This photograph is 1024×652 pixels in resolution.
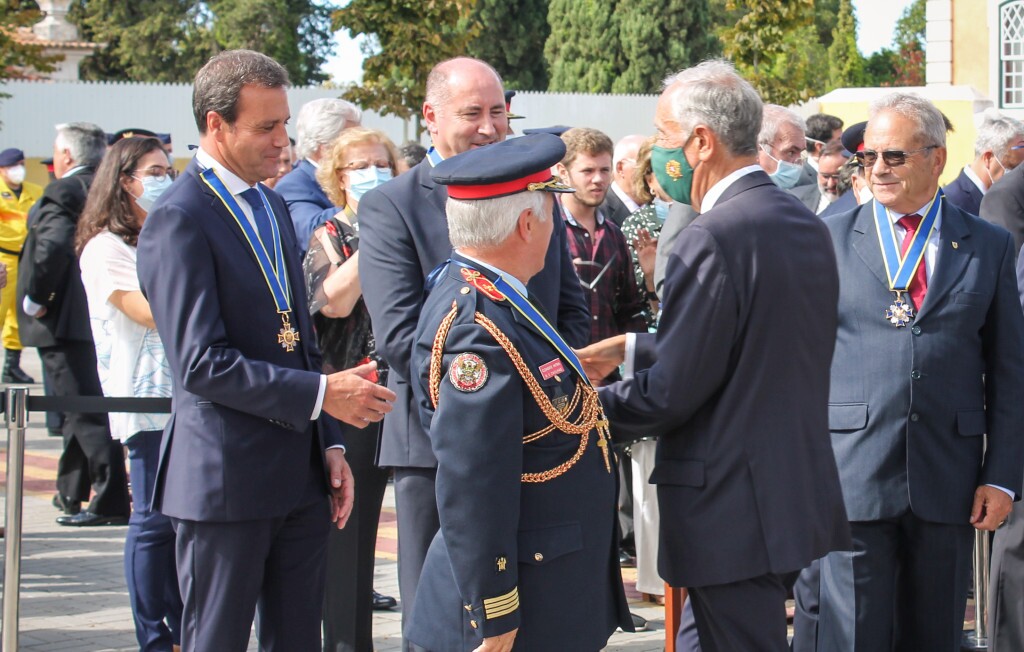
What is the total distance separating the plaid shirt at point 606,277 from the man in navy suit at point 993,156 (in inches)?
100

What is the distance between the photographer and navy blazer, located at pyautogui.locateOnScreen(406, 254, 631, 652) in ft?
10.0

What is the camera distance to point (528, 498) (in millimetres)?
3188

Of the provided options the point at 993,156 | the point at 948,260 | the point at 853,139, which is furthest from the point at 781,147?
the point at 948,260

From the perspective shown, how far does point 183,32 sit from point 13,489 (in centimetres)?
4727

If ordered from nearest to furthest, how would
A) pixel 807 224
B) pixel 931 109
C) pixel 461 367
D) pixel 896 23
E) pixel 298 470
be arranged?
pixel 461 367 < pixel 807 224 < pixel 298 470 < pixel 931 109 < pixel 896 23

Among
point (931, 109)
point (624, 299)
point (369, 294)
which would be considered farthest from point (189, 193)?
point (624, 299)

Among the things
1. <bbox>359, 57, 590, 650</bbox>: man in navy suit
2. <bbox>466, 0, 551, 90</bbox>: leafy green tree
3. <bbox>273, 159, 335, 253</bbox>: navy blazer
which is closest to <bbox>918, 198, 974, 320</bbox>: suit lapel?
<bbox>359, 57, 590, 650</bbox>: man in navy suit

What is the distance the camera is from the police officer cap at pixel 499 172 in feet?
10.5

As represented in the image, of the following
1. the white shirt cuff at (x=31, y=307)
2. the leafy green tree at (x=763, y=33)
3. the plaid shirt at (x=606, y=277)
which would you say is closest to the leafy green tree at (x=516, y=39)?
the leafy green tree at (x=763, y=33)

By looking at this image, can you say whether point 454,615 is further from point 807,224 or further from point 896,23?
point 896,23

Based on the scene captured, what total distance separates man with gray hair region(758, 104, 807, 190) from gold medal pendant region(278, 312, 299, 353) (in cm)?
445

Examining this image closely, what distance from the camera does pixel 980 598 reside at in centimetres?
595

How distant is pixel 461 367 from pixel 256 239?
40.2 inches

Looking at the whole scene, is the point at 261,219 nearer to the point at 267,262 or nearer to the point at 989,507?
the point at 267,262
